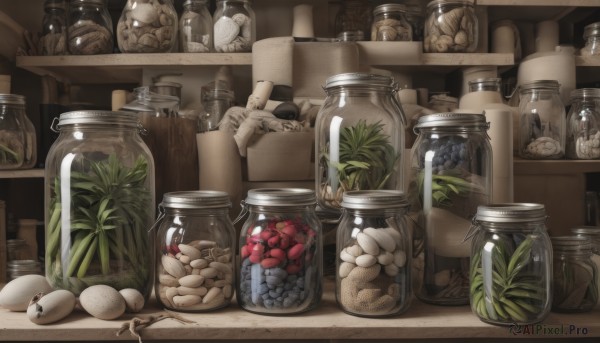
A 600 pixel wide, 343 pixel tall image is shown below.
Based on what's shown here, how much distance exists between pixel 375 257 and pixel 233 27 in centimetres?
85

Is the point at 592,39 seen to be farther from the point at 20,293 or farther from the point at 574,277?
the point at 20,293

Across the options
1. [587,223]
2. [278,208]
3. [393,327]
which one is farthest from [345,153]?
[587,223]

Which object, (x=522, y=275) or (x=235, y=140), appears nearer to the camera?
(x=522, y=275)

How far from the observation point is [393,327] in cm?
77

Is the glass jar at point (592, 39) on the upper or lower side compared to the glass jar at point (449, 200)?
upper

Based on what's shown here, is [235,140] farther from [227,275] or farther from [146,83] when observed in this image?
[146,83]

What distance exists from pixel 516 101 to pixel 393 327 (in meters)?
0.90

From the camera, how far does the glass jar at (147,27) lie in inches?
54.6

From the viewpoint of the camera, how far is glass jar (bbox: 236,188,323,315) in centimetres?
79

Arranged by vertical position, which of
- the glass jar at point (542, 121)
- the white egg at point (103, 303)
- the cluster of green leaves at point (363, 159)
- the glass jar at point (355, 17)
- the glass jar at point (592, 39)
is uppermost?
the glass jar at point (355, 17)

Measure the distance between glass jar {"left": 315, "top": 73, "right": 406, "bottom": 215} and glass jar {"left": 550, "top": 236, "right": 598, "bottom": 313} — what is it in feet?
0.89

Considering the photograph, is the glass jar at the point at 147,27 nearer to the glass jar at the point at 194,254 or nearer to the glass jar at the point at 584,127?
the glass jar at the point at 194,254

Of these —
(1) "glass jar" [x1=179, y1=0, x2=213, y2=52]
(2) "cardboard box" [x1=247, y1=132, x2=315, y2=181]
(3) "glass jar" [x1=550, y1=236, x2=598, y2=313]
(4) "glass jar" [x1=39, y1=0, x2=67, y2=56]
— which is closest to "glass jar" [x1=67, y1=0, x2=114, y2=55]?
(4) "glass jar" [x1=39, y1=0, x2=67, y2=56]

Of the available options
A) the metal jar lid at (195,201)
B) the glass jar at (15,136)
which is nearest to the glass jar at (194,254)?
the metal jar lid at (195,201)
